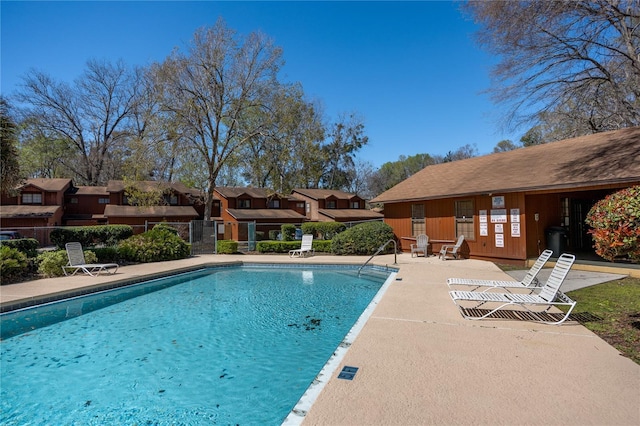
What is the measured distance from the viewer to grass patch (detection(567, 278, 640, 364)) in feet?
15.4

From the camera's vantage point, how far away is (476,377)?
3.67 metres

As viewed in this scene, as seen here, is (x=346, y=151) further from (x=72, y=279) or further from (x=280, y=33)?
(x=72, y=279)

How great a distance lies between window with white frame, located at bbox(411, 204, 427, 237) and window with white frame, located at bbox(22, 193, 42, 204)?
31.2 meters

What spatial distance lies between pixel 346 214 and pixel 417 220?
16.7 metres

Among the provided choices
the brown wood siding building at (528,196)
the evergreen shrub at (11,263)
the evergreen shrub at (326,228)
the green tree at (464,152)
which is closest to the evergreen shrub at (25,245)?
the evergreen shrub at (11,263)

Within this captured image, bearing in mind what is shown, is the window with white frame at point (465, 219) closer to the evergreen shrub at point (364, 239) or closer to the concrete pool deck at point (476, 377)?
the evergreen shrub at point (364, 239)

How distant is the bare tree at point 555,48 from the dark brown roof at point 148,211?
25874 mm

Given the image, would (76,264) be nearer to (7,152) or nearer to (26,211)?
(7,152)

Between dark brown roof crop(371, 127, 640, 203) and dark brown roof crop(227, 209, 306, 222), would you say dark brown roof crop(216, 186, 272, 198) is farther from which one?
dark brown roof crop(371, 127, 640, 203)

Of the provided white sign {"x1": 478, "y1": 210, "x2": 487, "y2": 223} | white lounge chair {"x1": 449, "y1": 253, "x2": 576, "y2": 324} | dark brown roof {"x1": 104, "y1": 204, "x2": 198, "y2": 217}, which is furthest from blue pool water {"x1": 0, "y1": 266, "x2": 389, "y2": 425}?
dark brown roof {"x1": 104, "y1": 204, "x2": 198, "y2": 217}

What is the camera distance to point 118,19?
11.6m

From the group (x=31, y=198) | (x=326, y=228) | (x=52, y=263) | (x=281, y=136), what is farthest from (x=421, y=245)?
(x=31, y=198)

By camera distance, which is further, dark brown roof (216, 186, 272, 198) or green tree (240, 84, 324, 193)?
dark brown roof (216, 186, 272, 198)

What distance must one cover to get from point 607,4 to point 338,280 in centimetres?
1086
